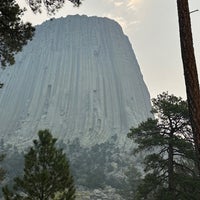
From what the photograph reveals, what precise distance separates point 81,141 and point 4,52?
365 ft

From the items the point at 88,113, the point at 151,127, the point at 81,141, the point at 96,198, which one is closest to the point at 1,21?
the point at 151,127

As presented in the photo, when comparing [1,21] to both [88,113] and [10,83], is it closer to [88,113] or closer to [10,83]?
[88,113]

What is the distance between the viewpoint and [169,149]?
21.1 metres

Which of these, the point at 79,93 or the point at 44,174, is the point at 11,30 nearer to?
the point at 44,174

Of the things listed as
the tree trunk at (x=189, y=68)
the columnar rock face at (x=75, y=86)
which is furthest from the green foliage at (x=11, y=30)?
the columnar rock face at (x=75, y=86)

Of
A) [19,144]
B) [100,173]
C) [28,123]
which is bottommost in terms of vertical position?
[100,173]

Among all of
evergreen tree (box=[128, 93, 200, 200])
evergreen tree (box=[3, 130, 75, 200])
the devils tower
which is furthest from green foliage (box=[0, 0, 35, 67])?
the devils tower

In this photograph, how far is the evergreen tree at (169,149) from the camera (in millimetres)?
19500

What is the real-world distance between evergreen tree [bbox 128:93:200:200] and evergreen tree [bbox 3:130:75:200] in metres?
5.16

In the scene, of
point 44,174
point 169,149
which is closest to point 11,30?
point 44,174

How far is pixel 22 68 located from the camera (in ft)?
516

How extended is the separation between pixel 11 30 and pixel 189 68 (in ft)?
23.5

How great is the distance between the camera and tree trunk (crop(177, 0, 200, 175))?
21.3 feet

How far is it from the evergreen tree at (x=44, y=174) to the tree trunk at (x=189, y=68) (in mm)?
10686
